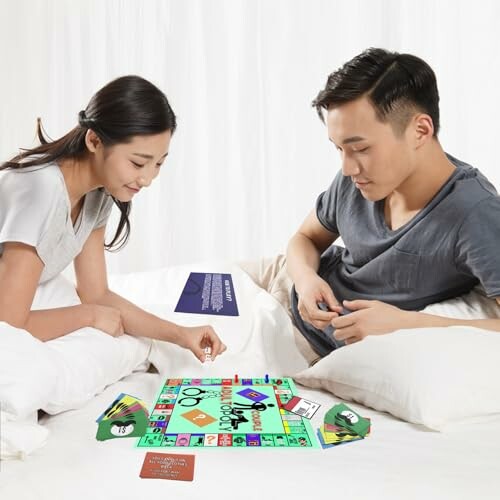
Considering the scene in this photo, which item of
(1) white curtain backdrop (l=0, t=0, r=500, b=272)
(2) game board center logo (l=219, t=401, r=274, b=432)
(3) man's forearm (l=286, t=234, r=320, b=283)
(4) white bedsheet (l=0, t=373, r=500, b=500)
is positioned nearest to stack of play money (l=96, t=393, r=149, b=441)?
(4) white bedsheet (l=0, t=373, r=500, b=500)

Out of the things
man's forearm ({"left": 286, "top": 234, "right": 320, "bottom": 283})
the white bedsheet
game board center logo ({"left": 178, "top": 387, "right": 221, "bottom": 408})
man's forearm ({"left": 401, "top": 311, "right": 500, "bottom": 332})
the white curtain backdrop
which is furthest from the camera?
the white curtain backdrop

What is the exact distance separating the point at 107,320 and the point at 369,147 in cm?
64

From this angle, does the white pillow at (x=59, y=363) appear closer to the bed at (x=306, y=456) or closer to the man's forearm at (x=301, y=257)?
the bed at (x=306, y=456)

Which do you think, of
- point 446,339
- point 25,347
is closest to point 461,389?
point 446,339

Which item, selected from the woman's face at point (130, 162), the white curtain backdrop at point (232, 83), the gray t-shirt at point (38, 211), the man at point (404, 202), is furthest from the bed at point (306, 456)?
the white curtain backdrop at point (232, 83)

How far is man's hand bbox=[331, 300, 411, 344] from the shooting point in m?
1.10

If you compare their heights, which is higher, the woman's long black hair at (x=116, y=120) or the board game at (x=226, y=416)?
the woman's long black hair at (x=116, y=120)

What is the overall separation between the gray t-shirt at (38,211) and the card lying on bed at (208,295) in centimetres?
39

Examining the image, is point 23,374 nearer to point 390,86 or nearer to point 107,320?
point 107,320

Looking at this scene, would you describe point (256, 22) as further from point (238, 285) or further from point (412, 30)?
point (238, 285)

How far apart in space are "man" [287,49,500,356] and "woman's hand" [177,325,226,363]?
22cm

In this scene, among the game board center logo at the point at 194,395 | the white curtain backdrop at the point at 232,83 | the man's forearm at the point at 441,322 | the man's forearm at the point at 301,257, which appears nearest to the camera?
the game board center logo at the point at 194,395

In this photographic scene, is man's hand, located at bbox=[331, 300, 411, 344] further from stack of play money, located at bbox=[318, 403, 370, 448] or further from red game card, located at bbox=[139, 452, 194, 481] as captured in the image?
red game card, located at bbox=[139, 452, 194, 481]

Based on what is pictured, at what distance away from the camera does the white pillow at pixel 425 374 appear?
0.90 m
